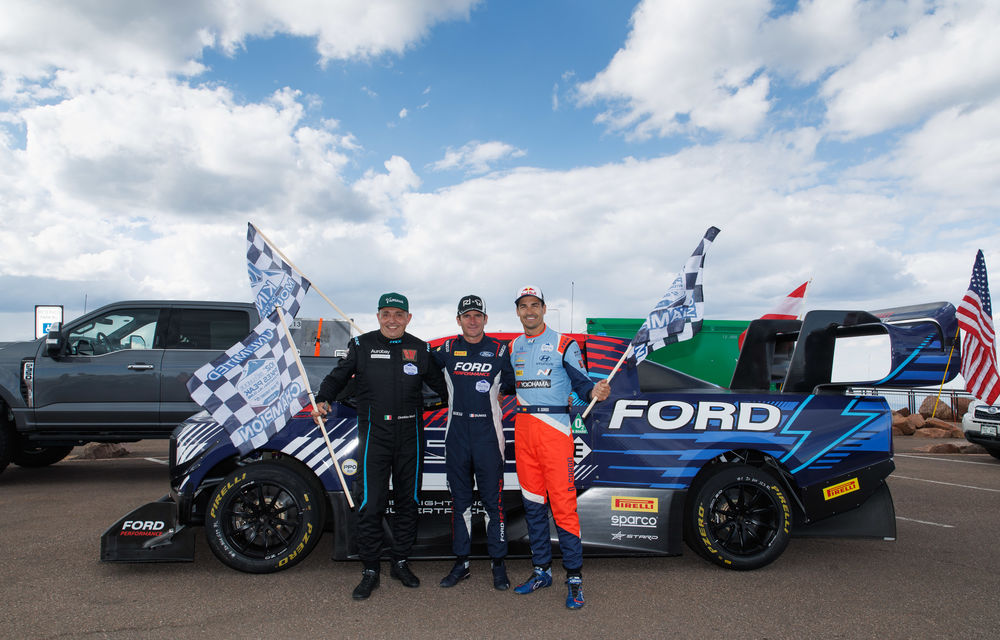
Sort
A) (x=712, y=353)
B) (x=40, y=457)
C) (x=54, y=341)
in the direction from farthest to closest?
(x=712, y=353) < (x=40, y=457) < (x=54, y=341)

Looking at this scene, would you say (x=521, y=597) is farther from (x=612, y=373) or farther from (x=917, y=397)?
(x=917, y=397)

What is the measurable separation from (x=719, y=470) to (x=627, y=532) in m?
0.73

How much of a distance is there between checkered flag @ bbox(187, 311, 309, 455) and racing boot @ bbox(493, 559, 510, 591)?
5.05 feet

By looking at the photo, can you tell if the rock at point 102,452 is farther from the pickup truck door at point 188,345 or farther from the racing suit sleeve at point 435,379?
the racing suit sleeve at point 435,379

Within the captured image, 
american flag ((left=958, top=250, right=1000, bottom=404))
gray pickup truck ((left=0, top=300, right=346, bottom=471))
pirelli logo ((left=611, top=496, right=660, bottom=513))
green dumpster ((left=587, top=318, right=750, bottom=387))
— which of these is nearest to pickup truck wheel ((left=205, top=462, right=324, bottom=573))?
pirelli logo ((left=611, top=496, right=660, bottom=513))

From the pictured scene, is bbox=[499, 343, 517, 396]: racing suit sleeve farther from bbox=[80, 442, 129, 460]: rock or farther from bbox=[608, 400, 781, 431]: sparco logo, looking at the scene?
bbox=[80, 442, 129, 460]: rock

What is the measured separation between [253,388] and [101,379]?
4228 millimetres

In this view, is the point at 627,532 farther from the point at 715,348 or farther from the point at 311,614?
the point at 715,348

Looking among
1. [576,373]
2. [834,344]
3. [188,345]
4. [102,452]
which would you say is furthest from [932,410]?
[102,452]

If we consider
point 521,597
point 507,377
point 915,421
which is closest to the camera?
point 521,597

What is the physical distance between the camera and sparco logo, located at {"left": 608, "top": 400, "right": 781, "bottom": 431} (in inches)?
158

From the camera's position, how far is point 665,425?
4.03 m

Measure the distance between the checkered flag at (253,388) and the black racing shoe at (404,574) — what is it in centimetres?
110

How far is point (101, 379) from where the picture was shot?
703cm
